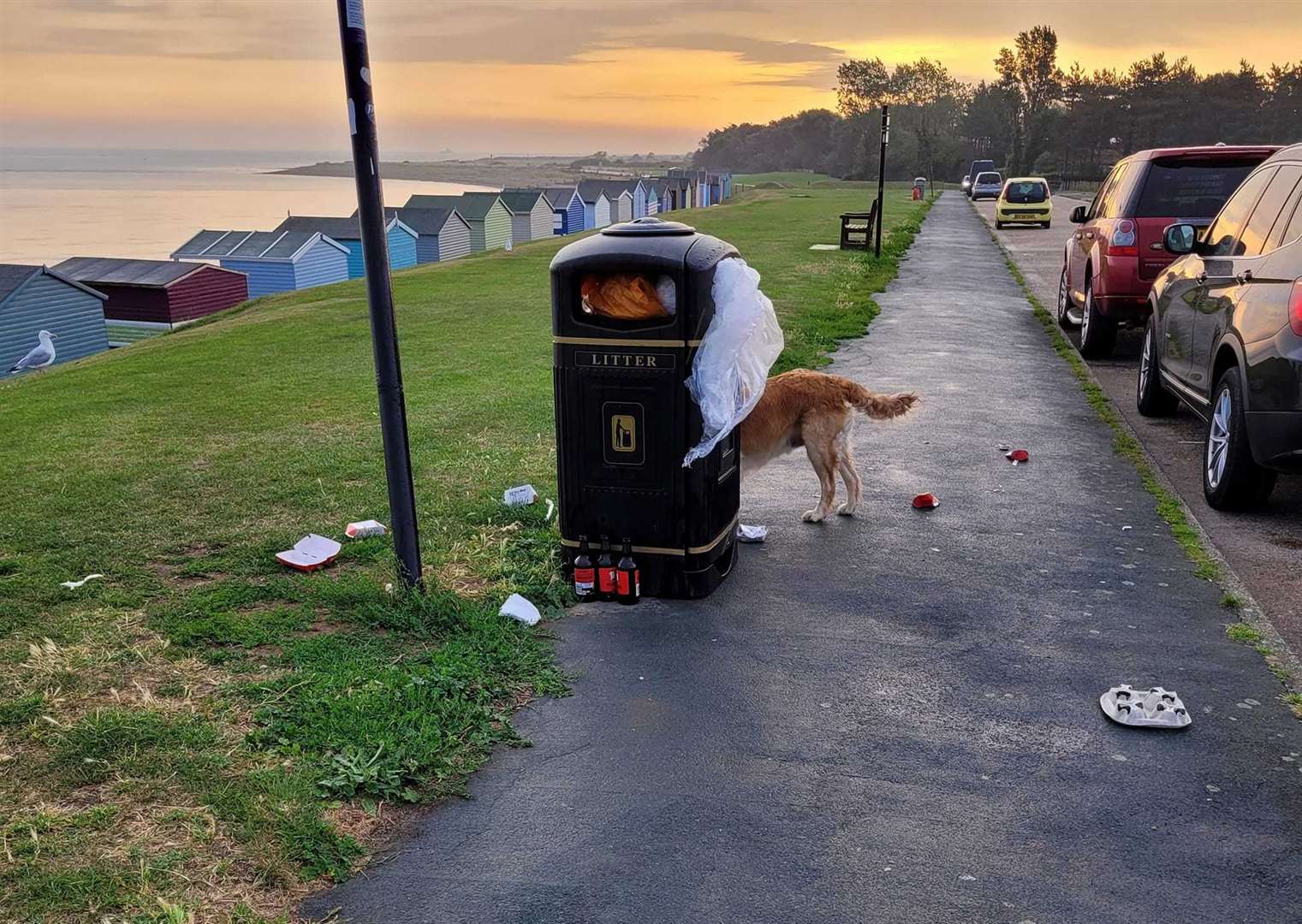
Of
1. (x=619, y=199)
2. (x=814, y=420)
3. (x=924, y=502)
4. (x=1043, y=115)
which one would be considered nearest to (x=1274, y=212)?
(x=924, y=502)

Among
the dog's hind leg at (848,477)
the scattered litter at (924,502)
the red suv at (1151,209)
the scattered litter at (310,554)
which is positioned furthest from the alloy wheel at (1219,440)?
the scattered litter at (310,554)

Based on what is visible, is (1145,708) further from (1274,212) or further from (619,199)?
(619,199)

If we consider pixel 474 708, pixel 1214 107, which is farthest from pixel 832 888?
pixel 1214 107

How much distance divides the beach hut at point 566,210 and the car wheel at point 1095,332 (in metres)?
59.5

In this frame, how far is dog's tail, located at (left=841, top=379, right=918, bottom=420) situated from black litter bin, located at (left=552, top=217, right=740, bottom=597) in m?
1.24

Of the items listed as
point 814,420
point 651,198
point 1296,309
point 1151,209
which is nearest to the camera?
point 1296,309

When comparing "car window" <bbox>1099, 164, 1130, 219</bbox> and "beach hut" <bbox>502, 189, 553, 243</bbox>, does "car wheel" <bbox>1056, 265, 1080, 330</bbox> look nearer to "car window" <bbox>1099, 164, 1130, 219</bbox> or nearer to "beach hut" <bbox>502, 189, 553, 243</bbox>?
"car window" <bbox>1099, 164, 1130, 219</bbox>

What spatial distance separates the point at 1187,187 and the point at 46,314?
117 feet

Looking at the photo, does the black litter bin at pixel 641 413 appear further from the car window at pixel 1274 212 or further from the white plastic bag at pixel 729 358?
the car window at pixel 1274 212

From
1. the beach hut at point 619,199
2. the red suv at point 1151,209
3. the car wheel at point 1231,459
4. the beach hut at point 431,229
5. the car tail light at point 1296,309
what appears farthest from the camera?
the beach hut at point 619,199

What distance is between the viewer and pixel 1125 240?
10422 mm

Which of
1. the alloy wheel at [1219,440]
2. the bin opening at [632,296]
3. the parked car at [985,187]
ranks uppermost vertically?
the bin opening at [632,296]

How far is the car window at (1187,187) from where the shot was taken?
33.9 feet

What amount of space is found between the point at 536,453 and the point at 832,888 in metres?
4.76
